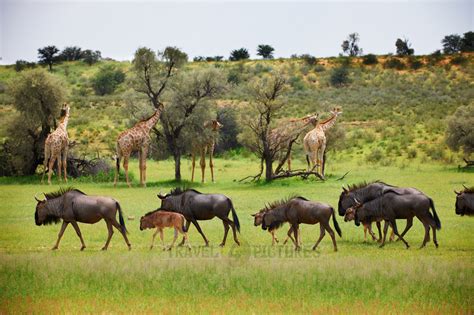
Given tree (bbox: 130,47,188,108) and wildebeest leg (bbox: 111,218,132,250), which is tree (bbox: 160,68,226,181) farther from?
wildebeest leg (bbox: 111,218,132,250)

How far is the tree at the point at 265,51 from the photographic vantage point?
9319 cm

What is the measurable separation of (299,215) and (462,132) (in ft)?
69.4

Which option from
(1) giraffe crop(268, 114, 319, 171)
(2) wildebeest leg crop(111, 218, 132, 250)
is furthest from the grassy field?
(1) giraffe crop(268, 114, 319, 171)

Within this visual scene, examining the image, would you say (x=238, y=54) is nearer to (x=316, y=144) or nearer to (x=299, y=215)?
(x=316, y=144)

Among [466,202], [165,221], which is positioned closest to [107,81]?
[466,202]

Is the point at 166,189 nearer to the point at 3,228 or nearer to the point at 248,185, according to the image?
the point at 248,185

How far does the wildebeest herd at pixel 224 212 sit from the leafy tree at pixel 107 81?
167 ft

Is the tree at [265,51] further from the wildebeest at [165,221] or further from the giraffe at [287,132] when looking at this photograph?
the wildebeest at [165,221]

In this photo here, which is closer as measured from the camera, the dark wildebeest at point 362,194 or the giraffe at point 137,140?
the dark wildebeest at point 362,194

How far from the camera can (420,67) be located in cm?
8244

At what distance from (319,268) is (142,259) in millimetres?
3025

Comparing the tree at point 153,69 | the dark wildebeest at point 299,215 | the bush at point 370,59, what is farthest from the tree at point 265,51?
the dark wildebeest at point 299,215

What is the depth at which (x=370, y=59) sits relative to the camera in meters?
87.8

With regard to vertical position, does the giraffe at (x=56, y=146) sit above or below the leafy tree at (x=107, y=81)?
below
